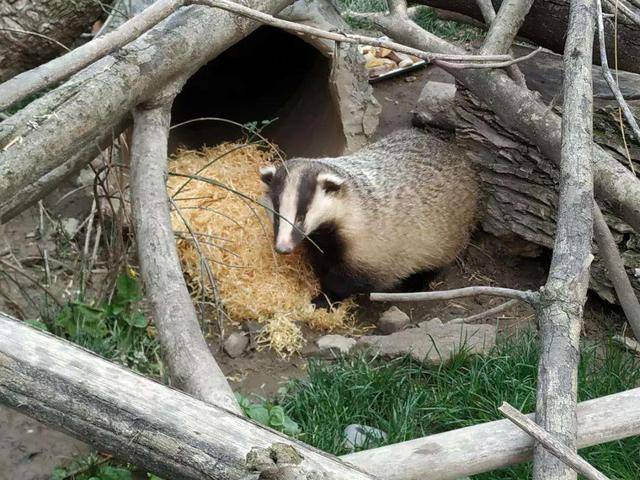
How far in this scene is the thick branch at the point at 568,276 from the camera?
2268 mm

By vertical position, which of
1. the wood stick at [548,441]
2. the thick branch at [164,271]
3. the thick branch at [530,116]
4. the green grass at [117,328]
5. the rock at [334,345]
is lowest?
the rock at [334,345]

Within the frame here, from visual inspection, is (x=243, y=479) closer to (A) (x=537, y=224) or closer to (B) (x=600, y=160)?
(B) (x=600, y=160)

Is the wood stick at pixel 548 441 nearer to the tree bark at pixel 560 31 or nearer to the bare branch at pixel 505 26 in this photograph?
the bare branch at pixel 505 26

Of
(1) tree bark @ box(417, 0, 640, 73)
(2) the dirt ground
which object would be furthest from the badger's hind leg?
(1) tree bark @ box(417, 0, 640, 73)

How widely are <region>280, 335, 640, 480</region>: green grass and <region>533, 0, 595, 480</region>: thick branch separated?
3.57 ft

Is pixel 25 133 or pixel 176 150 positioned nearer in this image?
pixel 25 133

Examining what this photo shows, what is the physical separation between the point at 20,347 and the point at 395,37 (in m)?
2.79

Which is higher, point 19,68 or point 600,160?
point 600,160

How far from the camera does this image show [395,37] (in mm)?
4328

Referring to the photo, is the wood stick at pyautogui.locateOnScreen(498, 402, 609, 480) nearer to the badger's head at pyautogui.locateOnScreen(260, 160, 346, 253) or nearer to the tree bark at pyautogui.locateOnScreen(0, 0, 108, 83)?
the badger's head at pyautogui.locateOnScreen(260, 160, 346, 253)

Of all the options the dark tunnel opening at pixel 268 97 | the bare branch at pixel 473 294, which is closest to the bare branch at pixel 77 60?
the bare branch at pixel 473 294

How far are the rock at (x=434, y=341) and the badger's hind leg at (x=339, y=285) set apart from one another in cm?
58

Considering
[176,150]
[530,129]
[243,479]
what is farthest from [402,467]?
[176,150]

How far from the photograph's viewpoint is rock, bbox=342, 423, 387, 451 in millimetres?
3494
